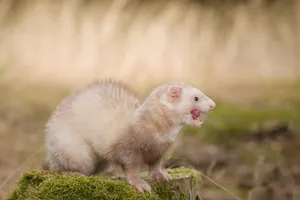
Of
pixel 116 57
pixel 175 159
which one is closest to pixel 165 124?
pixel 175 159

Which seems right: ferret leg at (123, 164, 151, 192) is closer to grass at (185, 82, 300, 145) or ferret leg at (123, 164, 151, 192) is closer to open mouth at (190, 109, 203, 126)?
open mouth at (190, 109, 203, 126)

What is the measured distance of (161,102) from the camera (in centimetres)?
358

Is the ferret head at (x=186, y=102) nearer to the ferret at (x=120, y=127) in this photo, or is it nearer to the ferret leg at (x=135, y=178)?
the ferret at (x=120, y=127)

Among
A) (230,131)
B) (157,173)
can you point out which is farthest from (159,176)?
(230,131)

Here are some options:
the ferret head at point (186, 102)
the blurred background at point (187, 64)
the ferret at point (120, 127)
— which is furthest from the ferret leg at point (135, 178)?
the blurred background at point (187, 64)

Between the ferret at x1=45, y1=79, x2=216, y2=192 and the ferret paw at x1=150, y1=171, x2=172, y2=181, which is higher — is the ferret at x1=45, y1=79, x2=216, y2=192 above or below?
above

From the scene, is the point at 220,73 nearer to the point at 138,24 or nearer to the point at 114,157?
the point at 138,24

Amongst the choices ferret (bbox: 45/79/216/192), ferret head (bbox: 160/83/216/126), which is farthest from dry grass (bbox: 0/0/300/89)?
ferret head (bbox: 160/83/216/126)

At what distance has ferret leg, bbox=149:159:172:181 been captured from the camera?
369cm

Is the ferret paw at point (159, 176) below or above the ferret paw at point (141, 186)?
above

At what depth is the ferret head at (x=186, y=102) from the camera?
11.6ft

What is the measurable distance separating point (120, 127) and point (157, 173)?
30cm

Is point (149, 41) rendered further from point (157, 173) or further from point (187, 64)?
point (157, 173)

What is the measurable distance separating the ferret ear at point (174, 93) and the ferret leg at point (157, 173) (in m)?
0.34
